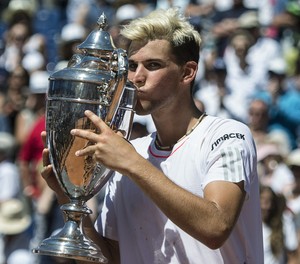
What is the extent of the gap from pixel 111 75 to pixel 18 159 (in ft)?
20.9

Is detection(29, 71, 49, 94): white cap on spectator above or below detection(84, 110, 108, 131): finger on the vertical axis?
below

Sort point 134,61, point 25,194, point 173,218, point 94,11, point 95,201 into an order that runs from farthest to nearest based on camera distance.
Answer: point 94,11
point 25,194
point 95,201
point 134,61
point 173,218

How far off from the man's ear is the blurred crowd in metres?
3.31

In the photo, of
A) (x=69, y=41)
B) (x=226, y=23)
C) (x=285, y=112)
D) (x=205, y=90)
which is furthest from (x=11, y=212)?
(x=226, y=23)

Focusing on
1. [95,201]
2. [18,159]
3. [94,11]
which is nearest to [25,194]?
[18,159]

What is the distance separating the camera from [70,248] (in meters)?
4.22

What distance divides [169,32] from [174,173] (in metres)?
0.60

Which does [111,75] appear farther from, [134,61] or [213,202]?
[213,202]

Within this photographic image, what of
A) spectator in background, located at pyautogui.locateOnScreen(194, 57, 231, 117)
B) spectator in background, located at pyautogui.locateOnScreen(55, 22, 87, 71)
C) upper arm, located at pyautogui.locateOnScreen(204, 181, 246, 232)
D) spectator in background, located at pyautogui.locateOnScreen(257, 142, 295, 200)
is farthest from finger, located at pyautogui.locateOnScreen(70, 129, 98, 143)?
spectator in background, located at pyautogui.locateOnScreen(194, 57, 231, 117)

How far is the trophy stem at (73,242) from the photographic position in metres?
4.21

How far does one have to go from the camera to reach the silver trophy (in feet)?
13.9

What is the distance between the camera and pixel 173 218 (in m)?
4.11

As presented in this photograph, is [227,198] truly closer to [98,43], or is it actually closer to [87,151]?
[87,151]

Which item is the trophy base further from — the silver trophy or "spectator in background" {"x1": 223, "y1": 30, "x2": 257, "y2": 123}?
"spectator in background" {"x1": 223, "y1": 30, "x2": 257, "y2": 123}
